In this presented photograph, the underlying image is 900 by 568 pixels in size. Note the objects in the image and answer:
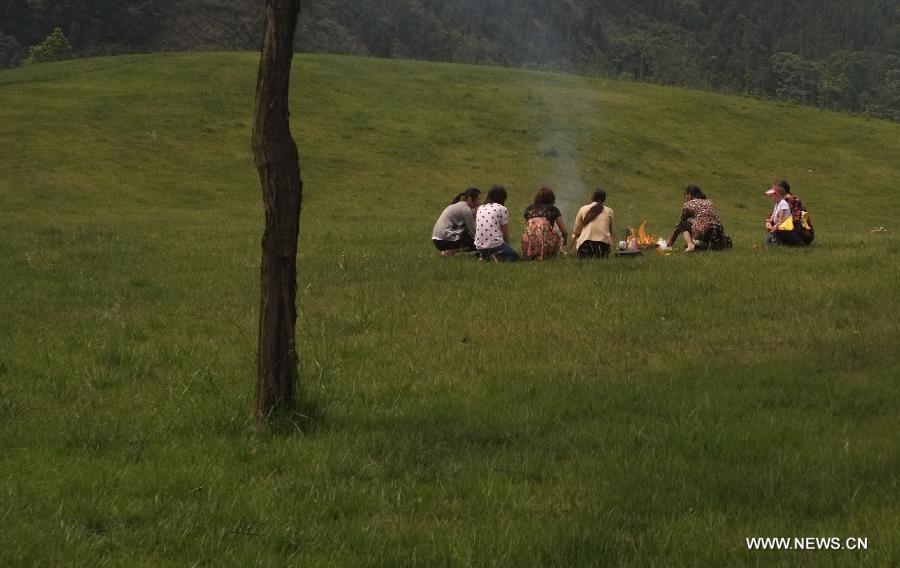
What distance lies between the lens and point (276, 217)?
28.5 ft

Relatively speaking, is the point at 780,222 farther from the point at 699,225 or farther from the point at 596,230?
the point at 596,230

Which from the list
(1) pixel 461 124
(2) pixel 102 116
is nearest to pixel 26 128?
(2) pixel 102 116

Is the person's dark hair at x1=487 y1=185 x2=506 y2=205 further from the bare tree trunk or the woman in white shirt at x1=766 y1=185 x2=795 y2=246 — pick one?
the bare tree trunk

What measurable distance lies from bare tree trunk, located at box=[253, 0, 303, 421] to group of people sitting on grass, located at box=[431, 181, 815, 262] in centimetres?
1129

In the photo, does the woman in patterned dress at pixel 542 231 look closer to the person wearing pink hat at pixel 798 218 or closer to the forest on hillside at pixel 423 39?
the person wearing pink hat at pixel 798 218

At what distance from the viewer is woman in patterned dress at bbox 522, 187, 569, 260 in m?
19.9

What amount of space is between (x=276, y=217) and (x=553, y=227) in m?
12.2

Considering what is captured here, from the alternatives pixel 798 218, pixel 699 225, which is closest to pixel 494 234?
pixel 699 225

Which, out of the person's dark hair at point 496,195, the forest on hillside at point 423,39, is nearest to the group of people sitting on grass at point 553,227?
the person's dark hair at point 496,195

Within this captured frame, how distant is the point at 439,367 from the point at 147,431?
343 centimetres

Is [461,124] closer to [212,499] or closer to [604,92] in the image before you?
[604,92]

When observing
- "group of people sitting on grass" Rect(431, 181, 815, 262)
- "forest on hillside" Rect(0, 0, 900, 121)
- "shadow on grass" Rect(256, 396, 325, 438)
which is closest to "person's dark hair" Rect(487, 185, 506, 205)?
"group of people sitting on grass" Rect(431, 181, 815, 262)

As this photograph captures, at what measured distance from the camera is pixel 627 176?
4797cm

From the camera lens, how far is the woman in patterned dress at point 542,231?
19.9 m
